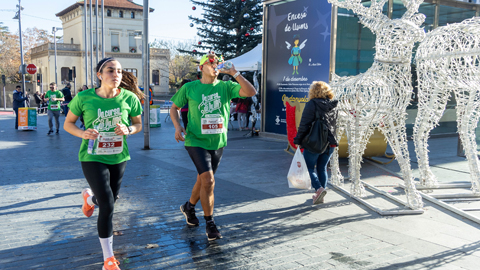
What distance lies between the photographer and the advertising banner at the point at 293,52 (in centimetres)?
1110

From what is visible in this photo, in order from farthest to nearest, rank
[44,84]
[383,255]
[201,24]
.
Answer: [44,84], [201,24], [383,255]

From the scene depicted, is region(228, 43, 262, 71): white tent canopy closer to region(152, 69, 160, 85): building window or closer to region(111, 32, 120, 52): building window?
region(152, 69, 160, 85): building window

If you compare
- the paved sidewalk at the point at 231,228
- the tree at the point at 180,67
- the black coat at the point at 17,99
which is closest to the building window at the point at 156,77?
the tree at the point at 180,67

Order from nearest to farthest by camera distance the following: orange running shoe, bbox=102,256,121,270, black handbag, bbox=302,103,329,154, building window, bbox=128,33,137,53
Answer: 1. orange running shoe, bbox=102,256,121,270
2. black handbag, bbox=302,103,329,154
3. building window, bbox=128,33,137,53

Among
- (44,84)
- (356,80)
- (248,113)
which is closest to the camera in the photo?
(356,80)

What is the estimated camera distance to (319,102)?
5.69 m

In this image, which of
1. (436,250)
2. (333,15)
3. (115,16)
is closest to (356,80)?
(436,250)

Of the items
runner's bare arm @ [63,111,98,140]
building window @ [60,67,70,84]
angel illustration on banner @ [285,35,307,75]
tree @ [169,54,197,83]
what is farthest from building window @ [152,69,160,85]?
runner's bare arm @ [63,111,98,140]

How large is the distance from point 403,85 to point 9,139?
480 inches

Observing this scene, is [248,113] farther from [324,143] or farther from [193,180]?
[324,143]

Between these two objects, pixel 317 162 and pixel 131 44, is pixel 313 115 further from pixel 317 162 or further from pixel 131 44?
pixel 131 44

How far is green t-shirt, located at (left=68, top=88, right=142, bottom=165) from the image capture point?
360 centimetres

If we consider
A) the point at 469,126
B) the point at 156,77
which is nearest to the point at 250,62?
the point at 469,126

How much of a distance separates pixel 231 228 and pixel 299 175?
1425 millimetres
